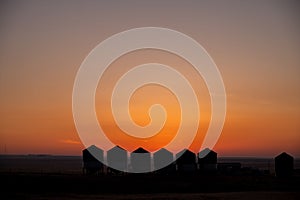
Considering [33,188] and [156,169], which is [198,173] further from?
[33,188]

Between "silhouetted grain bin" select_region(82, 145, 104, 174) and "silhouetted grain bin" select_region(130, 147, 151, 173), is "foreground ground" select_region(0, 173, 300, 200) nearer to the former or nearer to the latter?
"silhouetted grain bin" select_region(130, 147, 151, 173)

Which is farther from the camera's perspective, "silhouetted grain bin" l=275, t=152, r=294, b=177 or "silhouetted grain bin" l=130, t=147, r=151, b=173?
"silhouetted grain bin" l=130, t=147, r=151, b=173

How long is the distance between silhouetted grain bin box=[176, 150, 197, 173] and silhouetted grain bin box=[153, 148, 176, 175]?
1.14m

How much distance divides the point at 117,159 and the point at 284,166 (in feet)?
90.4

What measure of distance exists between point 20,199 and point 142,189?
48.6 ft

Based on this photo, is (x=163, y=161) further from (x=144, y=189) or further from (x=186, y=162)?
(x=144, y=189)

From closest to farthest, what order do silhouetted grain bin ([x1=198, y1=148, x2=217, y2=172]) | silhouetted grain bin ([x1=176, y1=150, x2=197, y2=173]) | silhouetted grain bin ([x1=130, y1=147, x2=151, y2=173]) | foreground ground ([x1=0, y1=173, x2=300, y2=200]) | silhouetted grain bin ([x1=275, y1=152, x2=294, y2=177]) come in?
1. foreground ground ([x1=0, y1=173, x2=300, y2=200])
2. silhouetted grain bin ([x1=275, y1=152, x2=294, y2=177])
3. silhouetted grain bin ([x1=176, y1=150, x2=197, y2=173])
4. silhouetted grain bin ([x1=198, y1=148, x2=217, y2=172])
5. silhouetted grain bin ([x1=130, y1=147, x2=151, y2=173])

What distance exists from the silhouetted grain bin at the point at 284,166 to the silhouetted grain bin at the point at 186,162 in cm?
1370

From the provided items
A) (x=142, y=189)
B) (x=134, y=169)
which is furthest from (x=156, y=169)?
(x=142, y=189)

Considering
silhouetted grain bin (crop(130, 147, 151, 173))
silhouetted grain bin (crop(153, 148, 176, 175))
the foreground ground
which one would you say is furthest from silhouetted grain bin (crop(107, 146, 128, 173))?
Result: the foreground ground

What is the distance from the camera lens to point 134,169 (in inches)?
3290

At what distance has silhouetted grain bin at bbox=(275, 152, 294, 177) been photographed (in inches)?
2874

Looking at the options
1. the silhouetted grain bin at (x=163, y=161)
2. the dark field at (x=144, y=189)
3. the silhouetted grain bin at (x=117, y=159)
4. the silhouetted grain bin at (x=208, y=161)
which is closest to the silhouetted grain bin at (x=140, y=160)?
the silhouetted grain bin at (x=163, y=161)

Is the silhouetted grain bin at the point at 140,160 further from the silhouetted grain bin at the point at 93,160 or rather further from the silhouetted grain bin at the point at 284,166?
the silhouetted grain bin at the point at 284,166
